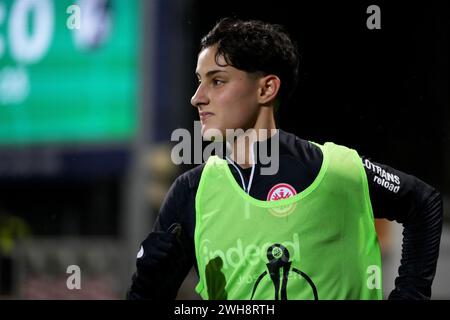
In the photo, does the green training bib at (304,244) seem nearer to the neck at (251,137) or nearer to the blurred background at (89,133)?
the neck at (251,137)

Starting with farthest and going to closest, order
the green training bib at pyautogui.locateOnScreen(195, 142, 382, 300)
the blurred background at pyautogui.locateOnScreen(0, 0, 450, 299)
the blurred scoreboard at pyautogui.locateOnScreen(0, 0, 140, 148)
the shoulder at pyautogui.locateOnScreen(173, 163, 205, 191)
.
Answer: the blurred scoreboard at pyautogui.locateOnScreen(0, 0, 140, 148), the blurred background at pyautogui.locateOnScreen(0, 0, 450, 299), the shoulder at pyautogui.locateOnScreen(173, 163, 205, 191), the green training bib at pyautogui.locateOnScreen(195, 142, 382, 300)

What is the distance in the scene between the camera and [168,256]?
72.1 inches

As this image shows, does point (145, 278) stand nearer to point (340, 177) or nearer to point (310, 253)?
point (310, 253)

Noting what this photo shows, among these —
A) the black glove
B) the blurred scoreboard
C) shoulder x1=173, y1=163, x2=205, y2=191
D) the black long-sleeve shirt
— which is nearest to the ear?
the black long-sleeve shirt

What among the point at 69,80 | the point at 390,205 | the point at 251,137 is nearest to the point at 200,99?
the point at 251,137

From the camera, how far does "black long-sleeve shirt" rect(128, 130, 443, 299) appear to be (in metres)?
1.83

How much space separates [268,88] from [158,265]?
0.50 m

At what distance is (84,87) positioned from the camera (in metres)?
8.25

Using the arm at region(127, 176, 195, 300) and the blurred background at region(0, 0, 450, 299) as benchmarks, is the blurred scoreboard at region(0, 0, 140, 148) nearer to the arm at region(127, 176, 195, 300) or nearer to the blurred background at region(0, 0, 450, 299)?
the blurred background at region(0, 0, 450, 299)

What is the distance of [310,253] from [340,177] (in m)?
0.19

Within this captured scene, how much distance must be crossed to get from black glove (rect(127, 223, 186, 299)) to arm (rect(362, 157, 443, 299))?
1.56 feet

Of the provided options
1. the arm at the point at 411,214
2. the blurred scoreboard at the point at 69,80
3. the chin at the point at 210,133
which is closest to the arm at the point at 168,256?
the chin at the point at 210,133

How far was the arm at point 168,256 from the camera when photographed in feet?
6.03

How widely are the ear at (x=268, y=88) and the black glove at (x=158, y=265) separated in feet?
1.21
